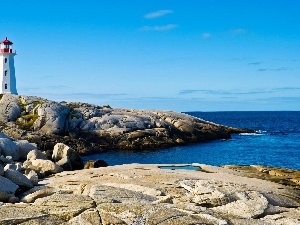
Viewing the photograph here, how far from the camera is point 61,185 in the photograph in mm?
23391

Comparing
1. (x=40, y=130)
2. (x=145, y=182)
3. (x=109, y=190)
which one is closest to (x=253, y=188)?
(x=145, y=182)

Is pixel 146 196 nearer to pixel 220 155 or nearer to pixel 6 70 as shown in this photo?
pixel 220 155

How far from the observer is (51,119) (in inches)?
2911

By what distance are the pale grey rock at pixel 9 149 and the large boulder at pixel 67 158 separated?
2.97 m

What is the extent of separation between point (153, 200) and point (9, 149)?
1927cm

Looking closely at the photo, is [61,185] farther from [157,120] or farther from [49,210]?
[157,120]

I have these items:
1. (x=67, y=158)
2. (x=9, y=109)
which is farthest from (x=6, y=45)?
(x=67, y=158)

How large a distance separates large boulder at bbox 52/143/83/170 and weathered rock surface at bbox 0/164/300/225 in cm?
651

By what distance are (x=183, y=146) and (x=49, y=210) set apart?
2503 inches

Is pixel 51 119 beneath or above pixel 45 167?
beneath

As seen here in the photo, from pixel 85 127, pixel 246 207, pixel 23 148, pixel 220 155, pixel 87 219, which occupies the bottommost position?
pixel 220 155

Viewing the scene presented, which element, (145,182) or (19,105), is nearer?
(145,182)

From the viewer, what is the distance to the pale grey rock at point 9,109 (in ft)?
242

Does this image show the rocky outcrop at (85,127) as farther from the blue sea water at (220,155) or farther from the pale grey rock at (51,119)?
the blue sea water at (220,155)
